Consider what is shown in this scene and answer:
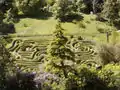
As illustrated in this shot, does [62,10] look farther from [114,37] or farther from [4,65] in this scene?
[4,65]

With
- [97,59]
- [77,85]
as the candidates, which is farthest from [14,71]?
[97,59]

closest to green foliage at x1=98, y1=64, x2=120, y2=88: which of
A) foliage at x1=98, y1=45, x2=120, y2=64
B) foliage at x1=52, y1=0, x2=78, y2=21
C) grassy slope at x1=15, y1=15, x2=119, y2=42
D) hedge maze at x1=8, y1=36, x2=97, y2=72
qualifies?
foliage at x1=98, y1=45, x2=120, y2=64

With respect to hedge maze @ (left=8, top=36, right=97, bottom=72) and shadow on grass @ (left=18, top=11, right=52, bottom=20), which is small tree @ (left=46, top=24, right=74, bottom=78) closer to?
hedge maze @ (left=8, top=36, right=97, bottom=72)

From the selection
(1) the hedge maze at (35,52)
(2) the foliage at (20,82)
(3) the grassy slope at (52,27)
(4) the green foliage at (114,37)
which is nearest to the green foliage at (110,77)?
(2) the foliage at (20,82)

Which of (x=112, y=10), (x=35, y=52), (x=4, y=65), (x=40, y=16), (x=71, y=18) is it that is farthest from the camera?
(x=40, y=16)

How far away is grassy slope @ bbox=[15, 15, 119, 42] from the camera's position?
44.9m

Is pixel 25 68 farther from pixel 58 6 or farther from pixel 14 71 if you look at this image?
pixel 58 6

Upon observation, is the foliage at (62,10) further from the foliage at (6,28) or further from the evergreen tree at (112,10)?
the foliage at (6,28)

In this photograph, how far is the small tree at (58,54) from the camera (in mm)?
29172

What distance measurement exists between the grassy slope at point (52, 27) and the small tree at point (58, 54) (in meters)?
14.1

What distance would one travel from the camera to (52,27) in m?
46.0

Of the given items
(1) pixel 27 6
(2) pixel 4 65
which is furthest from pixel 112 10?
(2) pixel 4 65

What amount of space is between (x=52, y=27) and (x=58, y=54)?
16.7 metres

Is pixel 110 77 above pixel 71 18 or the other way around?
above
